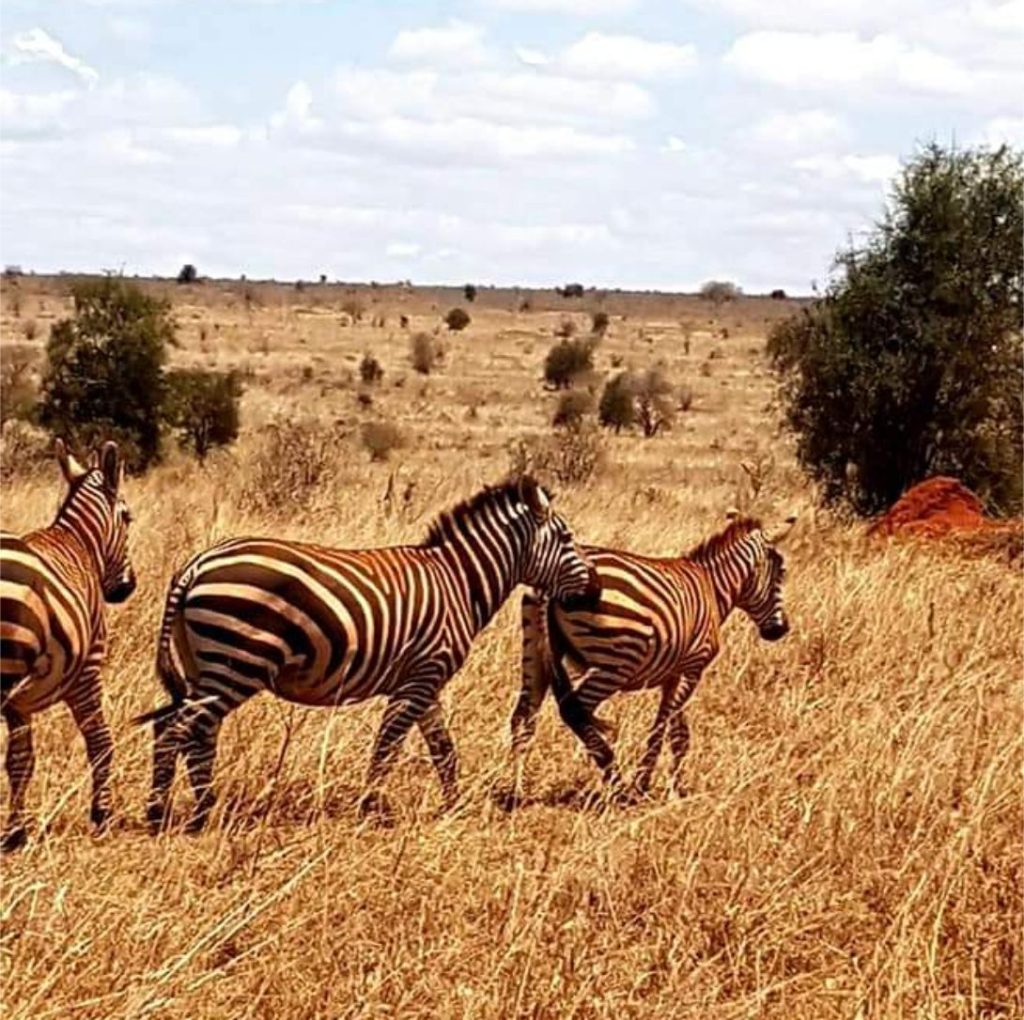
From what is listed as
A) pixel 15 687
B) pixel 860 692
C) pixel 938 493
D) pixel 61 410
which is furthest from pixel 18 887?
pixel 61 410

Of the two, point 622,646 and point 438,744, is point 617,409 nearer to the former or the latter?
point 622,646

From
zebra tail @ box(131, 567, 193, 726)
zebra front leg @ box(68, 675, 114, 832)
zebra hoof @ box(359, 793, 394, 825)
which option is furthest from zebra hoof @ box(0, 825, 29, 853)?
zebra hoof @ box(359, 793, 394, 825)

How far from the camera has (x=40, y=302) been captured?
73812mm

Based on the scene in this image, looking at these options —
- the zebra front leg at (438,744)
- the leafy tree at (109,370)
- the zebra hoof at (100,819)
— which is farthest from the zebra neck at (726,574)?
the leafy tree at (109,370)

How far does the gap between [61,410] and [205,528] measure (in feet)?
44.1


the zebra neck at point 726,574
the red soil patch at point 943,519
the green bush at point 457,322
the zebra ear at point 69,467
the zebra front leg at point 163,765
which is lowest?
the zebra front leg at point 163,765

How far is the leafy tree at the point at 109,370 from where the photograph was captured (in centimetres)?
2377

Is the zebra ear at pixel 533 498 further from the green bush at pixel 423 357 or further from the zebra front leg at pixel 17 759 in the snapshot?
the green bush at pixel 423 357

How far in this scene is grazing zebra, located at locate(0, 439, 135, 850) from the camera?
543 centimetres

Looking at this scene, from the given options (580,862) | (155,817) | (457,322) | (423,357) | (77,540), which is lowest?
(155,817)

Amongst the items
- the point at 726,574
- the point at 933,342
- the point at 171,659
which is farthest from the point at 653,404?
the point at 171,659

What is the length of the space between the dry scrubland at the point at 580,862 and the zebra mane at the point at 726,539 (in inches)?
31.1

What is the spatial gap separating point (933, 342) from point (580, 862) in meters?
14.3

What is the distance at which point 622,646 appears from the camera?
6930 mm
